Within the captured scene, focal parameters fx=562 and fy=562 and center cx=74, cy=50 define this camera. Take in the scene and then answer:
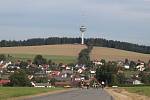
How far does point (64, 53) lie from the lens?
149250 mm

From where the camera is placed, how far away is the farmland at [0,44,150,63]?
148125mm

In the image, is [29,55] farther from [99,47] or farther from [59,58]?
[99,47]

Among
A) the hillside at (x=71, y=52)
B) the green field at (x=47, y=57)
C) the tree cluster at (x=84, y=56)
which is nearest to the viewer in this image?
the green field at (x=47, y=57)

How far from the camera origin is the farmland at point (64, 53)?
486 ft

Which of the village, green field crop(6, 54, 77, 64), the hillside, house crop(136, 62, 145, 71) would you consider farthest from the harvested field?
green field crop(6, 54, 77, 64)

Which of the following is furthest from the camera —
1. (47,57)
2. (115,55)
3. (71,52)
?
(71,52)

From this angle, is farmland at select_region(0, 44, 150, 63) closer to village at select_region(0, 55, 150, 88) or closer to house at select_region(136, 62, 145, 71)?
village at select_region(0, 55, 150, 88)

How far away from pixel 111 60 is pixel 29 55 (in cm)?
2191

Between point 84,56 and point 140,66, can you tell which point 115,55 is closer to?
point 84,56

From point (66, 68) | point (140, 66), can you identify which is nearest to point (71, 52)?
point (66, 68)

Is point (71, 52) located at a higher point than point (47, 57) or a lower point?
higher

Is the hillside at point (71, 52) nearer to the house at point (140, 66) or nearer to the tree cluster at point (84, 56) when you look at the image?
the tree cluster at point (84, 56)

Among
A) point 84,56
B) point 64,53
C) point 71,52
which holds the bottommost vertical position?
point 84,56

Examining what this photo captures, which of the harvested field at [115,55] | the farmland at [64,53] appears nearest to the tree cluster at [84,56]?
the farmland at [64,53]
